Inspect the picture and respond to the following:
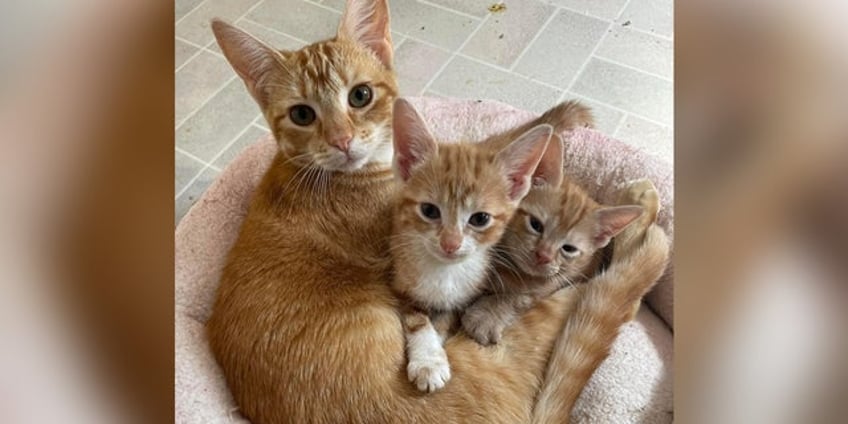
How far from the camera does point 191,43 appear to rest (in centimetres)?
107

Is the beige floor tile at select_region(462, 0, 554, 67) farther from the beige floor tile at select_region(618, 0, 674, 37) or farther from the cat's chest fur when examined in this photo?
the cat's chest fur

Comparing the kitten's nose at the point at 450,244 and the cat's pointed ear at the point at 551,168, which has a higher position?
the cat's pointed ear at the point at 551,168

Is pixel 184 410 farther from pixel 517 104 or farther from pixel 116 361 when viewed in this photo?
pixel 517 104

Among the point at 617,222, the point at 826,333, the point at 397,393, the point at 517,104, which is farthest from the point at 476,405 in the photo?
the point at 517,104

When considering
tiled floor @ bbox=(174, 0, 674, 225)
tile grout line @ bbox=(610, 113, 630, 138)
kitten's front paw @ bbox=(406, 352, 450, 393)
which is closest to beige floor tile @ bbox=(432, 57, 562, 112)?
tiled floor @ bbox=(174, 0, 674, 225)

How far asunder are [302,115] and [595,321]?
0.37 m

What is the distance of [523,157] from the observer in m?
0.80

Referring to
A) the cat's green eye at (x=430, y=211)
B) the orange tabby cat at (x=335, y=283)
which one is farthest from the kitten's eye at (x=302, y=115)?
the cat's green eye at (x=430, y=211)

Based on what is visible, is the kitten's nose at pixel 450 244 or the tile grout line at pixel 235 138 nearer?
the kitten's nose at pixel 450 244

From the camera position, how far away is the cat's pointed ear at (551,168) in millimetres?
852

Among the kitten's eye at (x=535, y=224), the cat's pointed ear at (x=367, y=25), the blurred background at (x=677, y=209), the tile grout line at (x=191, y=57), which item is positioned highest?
the blurred background at (x=677, y=209)

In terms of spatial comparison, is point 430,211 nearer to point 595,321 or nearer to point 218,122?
point 595,321

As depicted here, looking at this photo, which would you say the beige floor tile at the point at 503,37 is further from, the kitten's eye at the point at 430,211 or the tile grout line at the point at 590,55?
the kitten's eye at the point at 430,211

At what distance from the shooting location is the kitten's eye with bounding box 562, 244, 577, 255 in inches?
Result: 33.5
